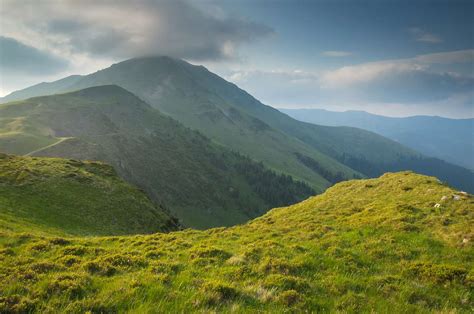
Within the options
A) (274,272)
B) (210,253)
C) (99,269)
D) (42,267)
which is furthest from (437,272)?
(42,267)

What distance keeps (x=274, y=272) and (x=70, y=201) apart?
134 ft

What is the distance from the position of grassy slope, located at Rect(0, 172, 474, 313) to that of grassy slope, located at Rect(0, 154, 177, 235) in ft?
63.6

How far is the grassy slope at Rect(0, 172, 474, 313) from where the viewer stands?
8938mm

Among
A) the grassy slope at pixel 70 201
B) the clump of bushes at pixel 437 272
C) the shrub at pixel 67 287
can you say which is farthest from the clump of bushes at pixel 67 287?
the grassy slope at pixel 70 201

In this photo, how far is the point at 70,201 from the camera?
43.9 m

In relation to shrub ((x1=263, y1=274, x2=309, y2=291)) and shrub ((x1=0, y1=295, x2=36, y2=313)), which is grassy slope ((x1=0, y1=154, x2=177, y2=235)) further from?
shrub ((x1=263, y1=274, x2=309, y2=291))

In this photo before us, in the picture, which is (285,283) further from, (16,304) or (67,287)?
(16,304)

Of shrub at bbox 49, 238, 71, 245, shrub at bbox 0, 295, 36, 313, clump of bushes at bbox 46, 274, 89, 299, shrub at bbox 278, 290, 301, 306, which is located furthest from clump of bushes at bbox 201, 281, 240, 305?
shrub at bbox 49, 238, 71, 245

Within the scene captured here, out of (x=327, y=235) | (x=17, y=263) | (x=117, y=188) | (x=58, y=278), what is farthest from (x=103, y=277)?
(x=117, y=188)

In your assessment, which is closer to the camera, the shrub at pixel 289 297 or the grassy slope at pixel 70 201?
the shrub at pixel 289 297

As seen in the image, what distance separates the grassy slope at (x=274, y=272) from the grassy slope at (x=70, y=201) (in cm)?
1939

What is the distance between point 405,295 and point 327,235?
9.75m

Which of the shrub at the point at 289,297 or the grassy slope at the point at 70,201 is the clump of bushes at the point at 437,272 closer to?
the shrub at the point at 289,297

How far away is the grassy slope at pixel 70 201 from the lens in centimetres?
3644
